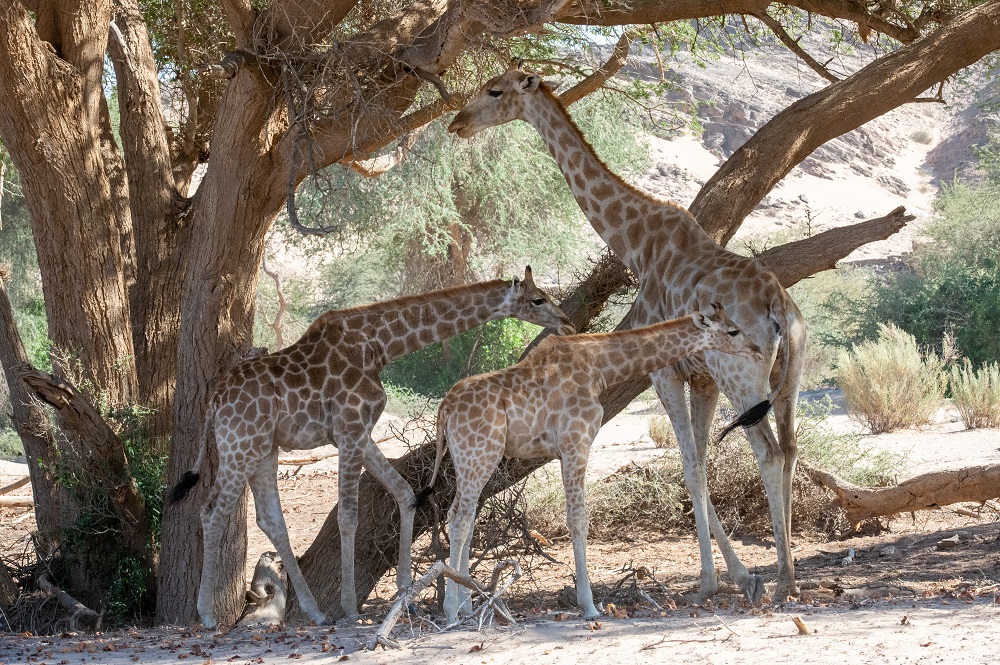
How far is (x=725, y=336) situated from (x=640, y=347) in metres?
0.52

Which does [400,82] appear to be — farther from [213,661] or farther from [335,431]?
[213,661]

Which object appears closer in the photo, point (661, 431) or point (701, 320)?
point (701, 320)

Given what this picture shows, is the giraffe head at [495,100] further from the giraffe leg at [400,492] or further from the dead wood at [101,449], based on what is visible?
the dead wood at [101,449]

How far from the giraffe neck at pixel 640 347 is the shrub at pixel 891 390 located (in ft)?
33.1

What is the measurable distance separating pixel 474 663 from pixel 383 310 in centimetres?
297

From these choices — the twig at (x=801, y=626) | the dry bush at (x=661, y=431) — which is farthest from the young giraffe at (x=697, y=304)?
the dry bush at (x=661, y=431)

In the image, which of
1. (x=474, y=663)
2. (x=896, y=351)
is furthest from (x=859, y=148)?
(x=474, y=663)

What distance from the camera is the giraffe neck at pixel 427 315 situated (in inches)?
275

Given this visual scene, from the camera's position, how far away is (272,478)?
695 cm

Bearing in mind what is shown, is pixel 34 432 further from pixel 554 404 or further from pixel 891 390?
pixel 891 390

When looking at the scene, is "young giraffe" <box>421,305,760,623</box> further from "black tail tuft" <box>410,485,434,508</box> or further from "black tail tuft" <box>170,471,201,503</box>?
"black tail tuft" <box>170,471,201,503</box>

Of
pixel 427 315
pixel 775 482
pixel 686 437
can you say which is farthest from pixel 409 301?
pixel 775 482

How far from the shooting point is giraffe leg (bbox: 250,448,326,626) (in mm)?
6797

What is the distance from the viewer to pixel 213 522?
6.66 meters
